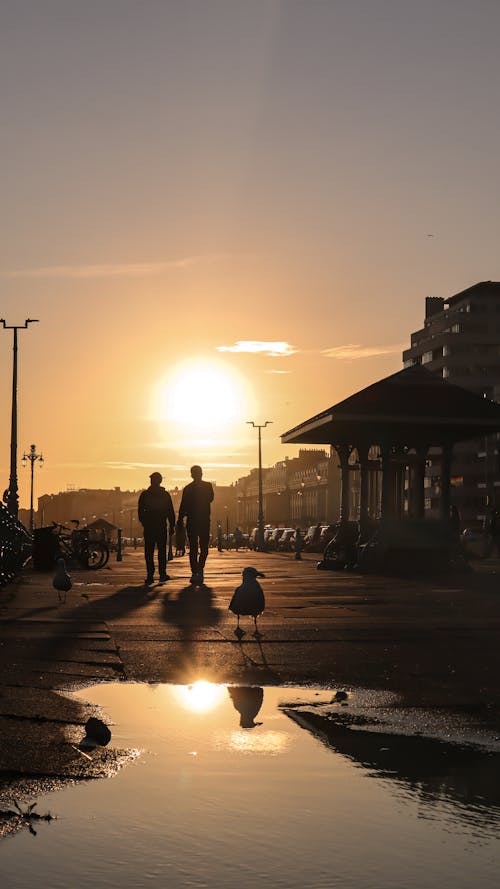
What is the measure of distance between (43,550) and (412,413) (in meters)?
9.47

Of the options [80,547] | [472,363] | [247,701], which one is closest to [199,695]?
[247,701]

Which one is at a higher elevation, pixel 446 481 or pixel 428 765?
pixel 446 481

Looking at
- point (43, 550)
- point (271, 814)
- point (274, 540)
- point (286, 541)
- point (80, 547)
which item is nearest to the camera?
point (271, 814)

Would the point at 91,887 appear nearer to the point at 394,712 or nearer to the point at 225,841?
the point at 225,841

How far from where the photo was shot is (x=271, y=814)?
455 centimetres

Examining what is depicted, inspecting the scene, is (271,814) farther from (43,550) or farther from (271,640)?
(43,550)

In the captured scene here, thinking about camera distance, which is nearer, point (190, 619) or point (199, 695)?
point (199, 695)

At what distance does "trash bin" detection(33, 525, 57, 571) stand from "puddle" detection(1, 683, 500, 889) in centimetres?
2495

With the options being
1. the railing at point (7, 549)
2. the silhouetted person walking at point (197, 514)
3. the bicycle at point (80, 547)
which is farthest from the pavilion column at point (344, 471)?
the silhouetted person walking at point (197, 514)

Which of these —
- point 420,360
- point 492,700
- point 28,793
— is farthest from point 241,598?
point 420,360

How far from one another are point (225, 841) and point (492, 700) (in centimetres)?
354

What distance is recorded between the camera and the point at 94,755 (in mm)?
5590

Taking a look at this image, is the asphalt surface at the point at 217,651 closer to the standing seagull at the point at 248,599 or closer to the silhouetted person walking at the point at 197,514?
the standing seagull at the point at 248,599

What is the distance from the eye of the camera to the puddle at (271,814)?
3803 millimetres
